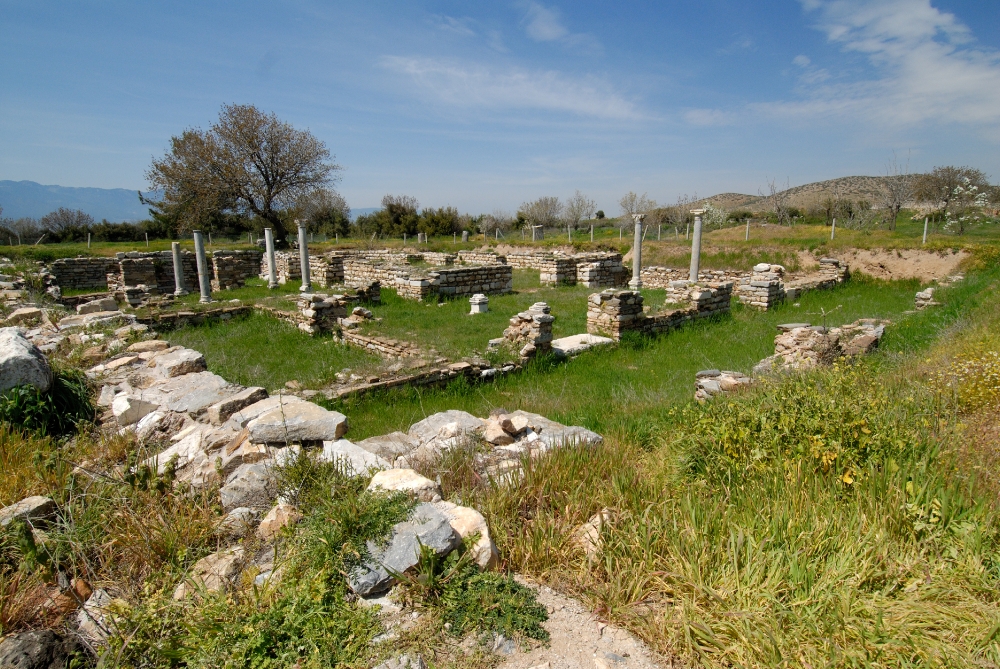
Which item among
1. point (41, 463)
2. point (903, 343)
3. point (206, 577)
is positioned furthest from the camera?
point (903, 343)

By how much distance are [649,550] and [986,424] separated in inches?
121

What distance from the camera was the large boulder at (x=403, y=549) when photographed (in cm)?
210

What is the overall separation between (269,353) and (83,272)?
15983 millimetres

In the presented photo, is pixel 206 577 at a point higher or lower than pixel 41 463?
lower

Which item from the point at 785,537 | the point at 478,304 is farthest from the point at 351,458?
the point at 478,304

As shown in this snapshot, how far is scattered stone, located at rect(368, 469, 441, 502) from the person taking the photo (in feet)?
8.45

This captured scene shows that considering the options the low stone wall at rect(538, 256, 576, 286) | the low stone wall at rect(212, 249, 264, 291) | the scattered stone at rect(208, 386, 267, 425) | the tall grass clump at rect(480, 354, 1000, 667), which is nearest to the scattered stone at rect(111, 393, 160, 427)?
the scattered stone at rect(208, 386, 267, 425)

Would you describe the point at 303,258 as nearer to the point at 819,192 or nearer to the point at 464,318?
the point at 464,318

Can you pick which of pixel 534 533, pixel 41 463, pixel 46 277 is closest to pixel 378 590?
pixel 534 533

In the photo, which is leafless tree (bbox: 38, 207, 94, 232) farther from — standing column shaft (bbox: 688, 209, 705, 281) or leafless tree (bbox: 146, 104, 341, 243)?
standing column shaft (bbox: 688, 209, 705, 281)

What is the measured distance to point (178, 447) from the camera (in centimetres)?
379

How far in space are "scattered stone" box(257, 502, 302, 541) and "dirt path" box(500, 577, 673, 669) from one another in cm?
129

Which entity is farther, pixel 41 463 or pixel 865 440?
pixel 41 463

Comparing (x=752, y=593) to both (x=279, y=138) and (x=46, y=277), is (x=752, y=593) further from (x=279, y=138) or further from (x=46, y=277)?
(x=279, y=138)
